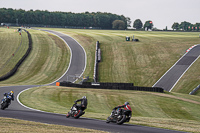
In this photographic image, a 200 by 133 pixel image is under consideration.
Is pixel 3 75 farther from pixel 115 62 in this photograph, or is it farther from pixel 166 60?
pixel 166 60

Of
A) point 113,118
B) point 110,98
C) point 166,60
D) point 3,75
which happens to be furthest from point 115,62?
point 113,118

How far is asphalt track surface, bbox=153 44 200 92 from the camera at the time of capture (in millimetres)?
59281

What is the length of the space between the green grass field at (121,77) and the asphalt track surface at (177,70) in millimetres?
1181

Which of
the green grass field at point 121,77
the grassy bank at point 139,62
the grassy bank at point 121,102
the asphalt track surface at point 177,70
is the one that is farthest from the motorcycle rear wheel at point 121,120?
the asphalt track surface at point 177,70

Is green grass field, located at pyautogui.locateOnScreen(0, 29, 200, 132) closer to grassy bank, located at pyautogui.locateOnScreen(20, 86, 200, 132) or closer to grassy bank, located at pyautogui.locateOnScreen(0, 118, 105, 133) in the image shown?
grassy bank, located at pyautogui.locateOnScreen(20, 86, 200, 132)

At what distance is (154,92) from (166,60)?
28657 millimetres

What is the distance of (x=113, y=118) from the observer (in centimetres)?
2120

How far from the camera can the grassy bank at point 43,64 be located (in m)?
62.7

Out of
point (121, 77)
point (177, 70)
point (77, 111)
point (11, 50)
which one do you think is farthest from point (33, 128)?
point (11, 50)

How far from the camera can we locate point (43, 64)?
7381 cm

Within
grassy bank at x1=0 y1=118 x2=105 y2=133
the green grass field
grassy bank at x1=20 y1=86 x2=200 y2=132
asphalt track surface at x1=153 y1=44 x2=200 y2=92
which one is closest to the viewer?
grassy bank at x1=0 y1=118 x2=105 y2=133

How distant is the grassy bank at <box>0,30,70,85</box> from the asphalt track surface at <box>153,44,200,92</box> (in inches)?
869

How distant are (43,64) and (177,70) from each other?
3096cm

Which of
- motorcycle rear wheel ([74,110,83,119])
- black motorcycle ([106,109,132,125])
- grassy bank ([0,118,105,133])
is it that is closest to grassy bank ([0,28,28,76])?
motorcycle rear wheel ([74,110,83,119])
